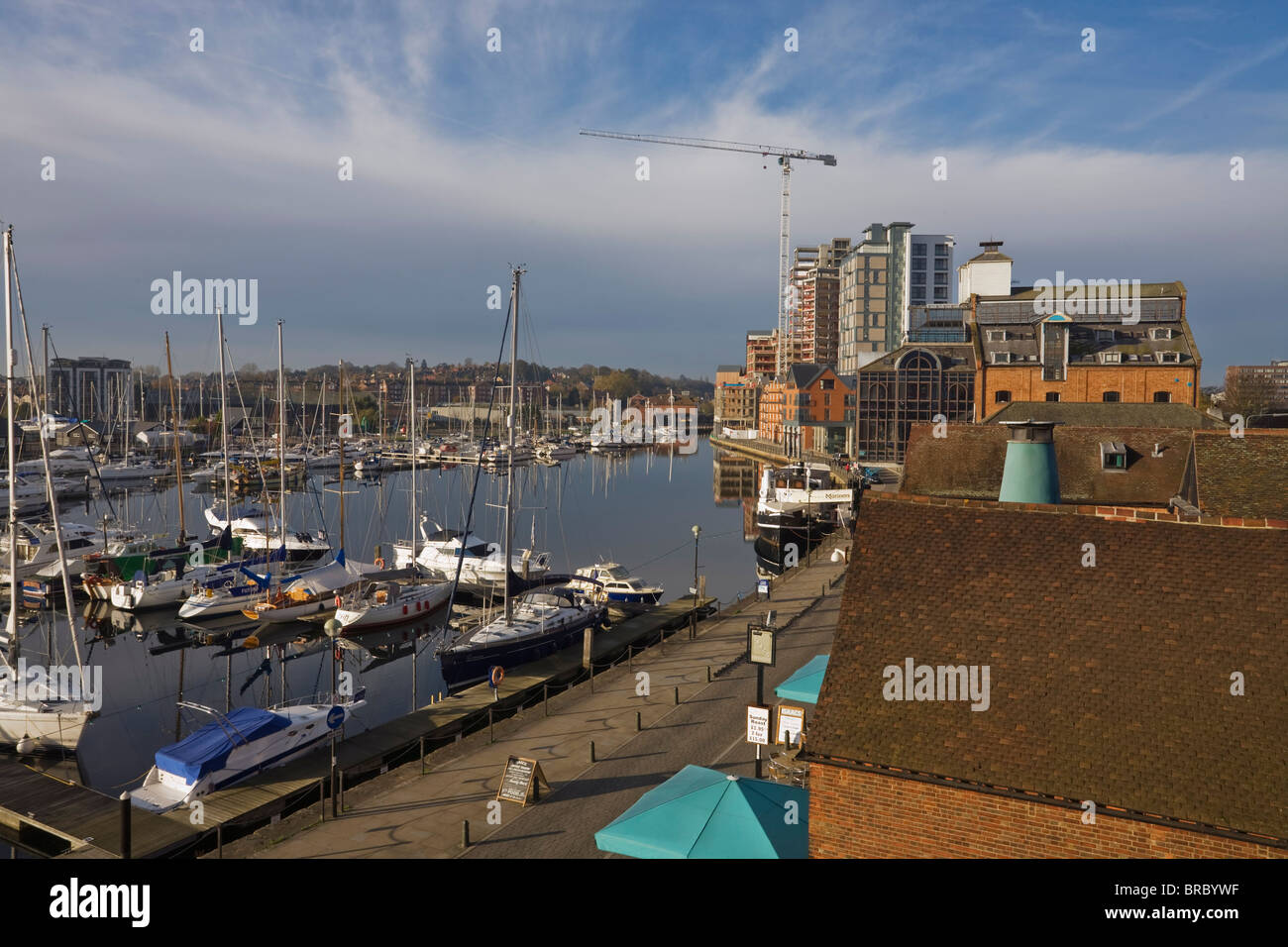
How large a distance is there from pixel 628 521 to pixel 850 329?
99070 millimetres

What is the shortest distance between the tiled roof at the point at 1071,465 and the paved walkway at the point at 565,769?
960 cm

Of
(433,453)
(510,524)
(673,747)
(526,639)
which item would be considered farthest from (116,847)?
(433,453)

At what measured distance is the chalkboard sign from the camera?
17.3 m

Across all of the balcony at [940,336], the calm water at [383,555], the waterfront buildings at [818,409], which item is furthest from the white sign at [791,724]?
the waterfront buildings at [818,409]

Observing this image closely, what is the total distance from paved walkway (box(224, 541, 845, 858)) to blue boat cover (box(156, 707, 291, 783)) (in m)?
3.89

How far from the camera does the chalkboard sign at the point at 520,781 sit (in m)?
17.3

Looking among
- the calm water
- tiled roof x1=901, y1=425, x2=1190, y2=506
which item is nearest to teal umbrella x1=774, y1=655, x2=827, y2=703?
tiled roof x1=901, y1=425, x2=1190, y2=506

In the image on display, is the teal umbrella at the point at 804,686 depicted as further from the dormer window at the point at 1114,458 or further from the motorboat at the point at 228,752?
the dormer window at the point at 1114,458

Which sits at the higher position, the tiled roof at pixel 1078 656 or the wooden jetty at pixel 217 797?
the tiled roof at pixel 1078 656

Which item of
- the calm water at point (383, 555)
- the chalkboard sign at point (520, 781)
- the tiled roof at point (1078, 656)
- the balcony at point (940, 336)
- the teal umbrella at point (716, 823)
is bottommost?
the calm water at point (383, 555)

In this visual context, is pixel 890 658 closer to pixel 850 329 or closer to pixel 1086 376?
pixel 1086 376

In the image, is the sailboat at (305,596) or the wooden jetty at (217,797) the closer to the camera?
the wooden jetty at (217,797)

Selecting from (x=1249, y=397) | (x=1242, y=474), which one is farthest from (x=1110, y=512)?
(x=1249, y=397)

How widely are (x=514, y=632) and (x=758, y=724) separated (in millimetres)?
14975
